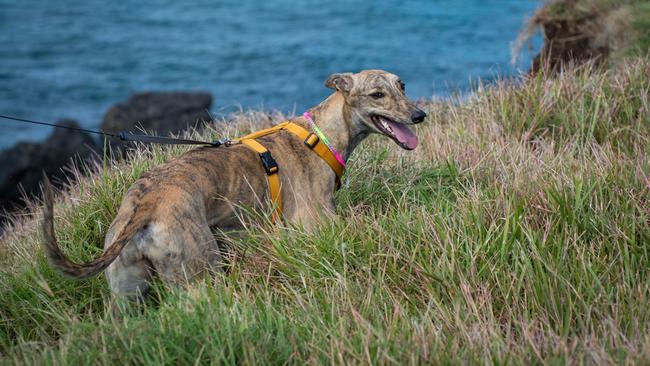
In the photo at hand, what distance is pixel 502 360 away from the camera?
3430 millimetres

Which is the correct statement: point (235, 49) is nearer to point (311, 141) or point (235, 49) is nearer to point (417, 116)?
point (311, 141)

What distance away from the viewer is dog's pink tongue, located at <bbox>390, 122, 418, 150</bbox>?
17.1ft

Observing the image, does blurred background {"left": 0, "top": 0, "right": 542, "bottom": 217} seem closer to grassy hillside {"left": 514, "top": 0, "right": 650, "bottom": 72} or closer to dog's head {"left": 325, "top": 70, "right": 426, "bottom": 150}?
grassy hillside {"left": 514, "top": 0, "right": 650, "bottom": 72}

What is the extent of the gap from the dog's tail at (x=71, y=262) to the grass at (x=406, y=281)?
156 millimetres

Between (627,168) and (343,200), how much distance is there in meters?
1.79

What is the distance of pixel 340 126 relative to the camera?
5.38 meters

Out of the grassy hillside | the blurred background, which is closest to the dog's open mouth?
the grassy hillside

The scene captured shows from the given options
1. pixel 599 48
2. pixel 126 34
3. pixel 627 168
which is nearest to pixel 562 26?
pixel 599 48

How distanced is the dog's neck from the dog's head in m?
0.03

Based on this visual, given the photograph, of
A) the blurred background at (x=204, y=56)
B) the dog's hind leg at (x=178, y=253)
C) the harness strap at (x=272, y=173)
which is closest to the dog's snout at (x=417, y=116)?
the harness strap at (x=272, y=173)

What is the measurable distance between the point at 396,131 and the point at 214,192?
1.30 m

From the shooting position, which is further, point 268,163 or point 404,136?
point 404,136

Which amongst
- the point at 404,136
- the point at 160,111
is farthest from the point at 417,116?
the point at 160,111

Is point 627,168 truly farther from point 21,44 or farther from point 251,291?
point 21,44
